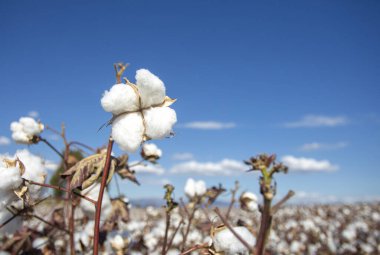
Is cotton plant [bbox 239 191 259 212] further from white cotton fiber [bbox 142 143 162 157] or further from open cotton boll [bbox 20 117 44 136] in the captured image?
open cotton boll [bbox 20 117 44 136]

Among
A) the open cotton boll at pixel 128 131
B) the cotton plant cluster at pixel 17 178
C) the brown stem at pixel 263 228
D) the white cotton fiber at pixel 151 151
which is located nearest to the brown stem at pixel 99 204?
the open cotton boll at pixel 128 131

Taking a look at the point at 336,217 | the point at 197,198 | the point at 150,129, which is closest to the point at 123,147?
the point at 150,129

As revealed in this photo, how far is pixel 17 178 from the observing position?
4.56 feet

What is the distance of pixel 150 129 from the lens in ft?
4.13

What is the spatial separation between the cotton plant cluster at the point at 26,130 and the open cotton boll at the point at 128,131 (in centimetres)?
169

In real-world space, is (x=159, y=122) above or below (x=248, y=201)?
above

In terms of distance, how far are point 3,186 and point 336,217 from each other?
547 inches

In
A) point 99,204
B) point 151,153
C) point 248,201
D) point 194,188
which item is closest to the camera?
point 99,204

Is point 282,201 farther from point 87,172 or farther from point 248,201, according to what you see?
point 248,201

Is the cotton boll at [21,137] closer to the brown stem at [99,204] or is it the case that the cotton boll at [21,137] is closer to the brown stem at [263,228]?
the brown stem at [99,204]

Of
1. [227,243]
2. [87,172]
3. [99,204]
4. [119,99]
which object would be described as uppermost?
[119,99]

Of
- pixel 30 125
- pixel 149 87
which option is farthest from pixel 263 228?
pixel 30 125

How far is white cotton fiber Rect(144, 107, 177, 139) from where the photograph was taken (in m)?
1.25

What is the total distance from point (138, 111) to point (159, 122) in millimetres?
96
